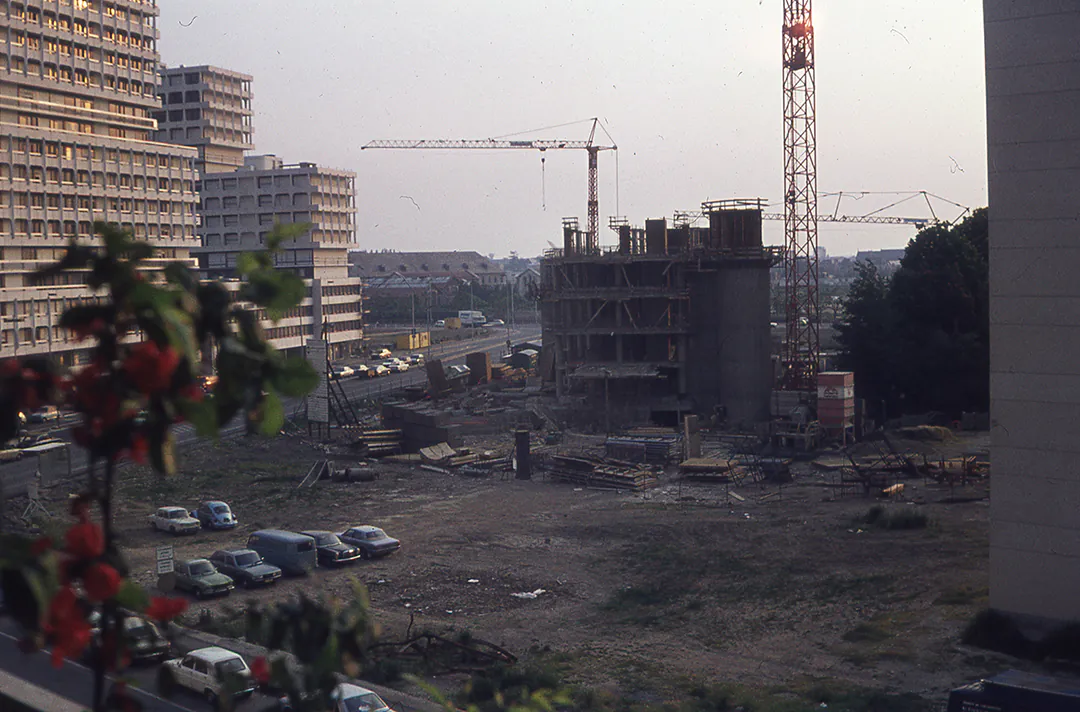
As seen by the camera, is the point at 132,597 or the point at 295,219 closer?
the point at 132,597

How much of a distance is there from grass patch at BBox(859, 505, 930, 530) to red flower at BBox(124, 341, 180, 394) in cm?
2301

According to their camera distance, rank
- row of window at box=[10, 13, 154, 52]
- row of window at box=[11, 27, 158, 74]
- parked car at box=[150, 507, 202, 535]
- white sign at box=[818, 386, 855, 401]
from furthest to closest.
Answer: row of window at box=[11, 27, 158, 74] → row of window at box=[10, 13, 154, 52] → white sign at box=[818, 386, 855, 401] → parked car at box=[150, 507, 202, 535]

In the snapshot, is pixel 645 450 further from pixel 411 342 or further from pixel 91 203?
pixel 411 342

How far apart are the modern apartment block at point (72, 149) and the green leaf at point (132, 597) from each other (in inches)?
1617

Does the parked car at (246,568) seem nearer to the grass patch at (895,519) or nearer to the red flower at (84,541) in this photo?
the grass patch at (895,519)

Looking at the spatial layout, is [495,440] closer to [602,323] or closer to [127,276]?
[602,323]

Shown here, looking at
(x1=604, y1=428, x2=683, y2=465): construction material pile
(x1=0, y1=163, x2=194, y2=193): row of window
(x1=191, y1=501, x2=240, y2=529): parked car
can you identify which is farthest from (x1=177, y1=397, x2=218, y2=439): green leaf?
(x1=0, y1=163, x2=194, y2=193): row of window

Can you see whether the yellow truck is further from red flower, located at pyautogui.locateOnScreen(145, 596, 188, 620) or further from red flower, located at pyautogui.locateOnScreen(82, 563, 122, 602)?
red flower, located at pyautogui.locateOnScreen(82, 563, 122, 602)

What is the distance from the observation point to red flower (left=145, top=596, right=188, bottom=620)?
7.43ft

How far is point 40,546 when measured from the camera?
2.11 m

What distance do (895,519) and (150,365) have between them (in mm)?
23162

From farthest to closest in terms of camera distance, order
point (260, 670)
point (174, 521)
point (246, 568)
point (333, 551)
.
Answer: point (174, 521), point (333, 551), point (246, 568), point (260, 670)

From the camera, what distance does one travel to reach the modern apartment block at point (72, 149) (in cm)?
4466

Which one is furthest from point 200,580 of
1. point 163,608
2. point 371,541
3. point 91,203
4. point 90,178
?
point 90,178
